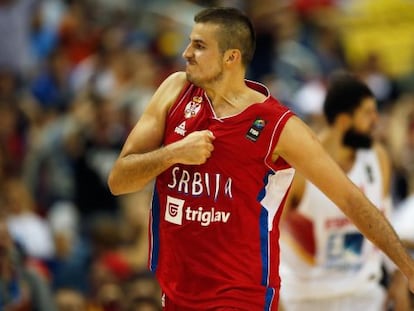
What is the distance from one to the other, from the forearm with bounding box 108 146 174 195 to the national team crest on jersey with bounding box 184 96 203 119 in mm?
321

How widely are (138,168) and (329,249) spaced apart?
2.48m

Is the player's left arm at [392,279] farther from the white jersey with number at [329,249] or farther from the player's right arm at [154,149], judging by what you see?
the player's right arm at [154,149]

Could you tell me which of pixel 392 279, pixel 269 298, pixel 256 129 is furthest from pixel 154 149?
pixel 392 279

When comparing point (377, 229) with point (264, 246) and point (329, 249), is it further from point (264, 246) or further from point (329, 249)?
point (329, 249)

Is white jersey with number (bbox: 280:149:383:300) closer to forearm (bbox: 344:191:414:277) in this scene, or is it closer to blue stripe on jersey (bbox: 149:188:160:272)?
forearm (bbox: 344:191:414:277)

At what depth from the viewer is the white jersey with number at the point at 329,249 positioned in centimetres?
841

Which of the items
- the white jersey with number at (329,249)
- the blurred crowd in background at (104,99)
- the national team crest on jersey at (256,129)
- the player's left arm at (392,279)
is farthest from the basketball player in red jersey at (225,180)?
the blurred crowd in background at (104,99)

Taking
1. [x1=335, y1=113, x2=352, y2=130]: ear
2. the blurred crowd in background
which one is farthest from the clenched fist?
the blurred crowd in background

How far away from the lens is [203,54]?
6.53 metres

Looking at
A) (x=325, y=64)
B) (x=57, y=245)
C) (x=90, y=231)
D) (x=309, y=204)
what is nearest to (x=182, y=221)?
(x=309, y=204)

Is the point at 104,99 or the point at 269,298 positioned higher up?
the point at 269,298

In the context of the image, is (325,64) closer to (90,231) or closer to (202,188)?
(90,231)

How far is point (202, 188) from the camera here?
6.52 meters

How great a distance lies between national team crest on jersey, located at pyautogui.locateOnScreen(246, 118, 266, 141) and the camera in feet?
21.4
